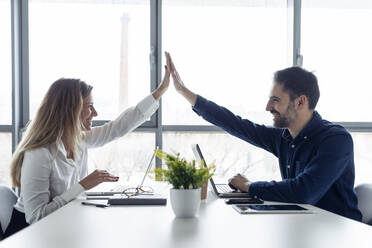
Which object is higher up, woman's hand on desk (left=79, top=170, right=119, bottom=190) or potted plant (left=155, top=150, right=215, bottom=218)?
potted plant (left=155, top=150, right=215, bottom=218)

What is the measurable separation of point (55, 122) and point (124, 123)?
2.13 feet

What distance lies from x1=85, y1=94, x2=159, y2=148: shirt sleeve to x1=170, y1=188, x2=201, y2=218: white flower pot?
1.24 metres

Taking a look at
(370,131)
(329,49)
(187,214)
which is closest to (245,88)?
(329,49)

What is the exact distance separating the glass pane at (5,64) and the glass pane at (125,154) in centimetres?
76

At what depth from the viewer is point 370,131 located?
11.4 ft

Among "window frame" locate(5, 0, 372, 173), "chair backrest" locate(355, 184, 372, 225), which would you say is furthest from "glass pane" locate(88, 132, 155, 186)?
"chair backrest" locate(355, 184, 372, 225)

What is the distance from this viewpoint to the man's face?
2.20 meters

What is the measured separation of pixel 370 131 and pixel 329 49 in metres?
0.82

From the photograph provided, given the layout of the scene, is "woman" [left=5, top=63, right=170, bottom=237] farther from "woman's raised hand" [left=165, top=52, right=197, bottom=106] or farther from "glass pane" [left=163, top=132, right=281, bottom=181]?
"glass pane" [left=163, top=132, right=281, bottom=181]

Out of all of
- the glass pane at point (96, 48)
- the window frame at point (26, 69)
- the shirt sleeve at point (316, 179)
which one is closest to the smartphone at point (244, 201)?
the shirt sleeve at point (316, 179)

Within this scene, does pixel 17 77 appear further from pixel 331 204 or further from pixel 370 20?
pixel 370 20

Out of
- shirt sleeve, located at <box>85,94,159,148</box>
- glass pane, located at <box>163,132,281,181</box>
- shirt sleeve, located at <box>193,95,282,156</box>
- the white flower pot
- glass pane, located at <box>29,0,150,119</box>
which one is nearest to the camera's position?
the white flower pot

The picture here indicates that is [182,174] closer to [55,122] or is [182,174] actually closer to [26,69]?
[55,122]

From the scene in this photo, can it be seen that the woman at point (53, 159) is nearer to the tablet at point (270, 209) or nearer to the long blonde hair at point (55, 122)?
the long blonde hair at point (55, 122)
